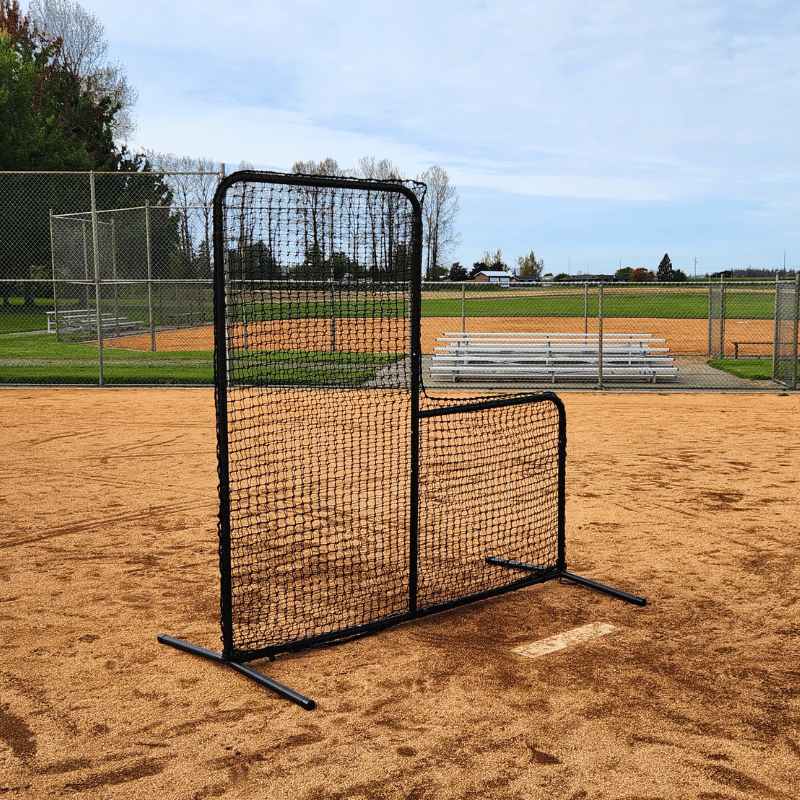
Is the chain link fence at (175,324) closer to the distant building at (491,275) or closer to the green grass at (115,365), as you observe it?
the green grass at (115,365)

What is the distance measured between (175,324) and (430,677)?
24396 mm

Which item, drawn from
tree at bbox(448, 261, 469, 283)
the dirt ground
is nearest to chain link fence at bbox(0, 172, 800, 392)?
the dirt ground

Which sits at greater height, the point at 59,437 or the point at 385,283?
the point at 385,283

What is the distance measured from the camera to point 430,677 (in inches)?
174

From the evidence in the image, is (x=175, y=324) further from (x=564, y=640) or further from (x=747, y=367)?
(x=564, y=640)

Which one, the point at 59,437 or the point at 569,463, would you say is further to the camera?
the point at 59,437

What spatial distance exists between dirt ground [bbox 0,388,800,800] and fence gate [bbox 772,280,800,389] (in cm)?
957

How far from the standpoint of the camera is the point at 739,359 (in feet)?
72.5

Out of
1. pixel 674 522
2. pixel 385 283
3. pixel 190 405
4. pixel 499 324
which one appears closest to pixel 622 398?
pixel 190 405

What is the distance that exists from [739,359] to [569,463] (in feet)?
47.1

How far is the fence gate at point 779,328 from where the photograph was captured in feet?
53.8

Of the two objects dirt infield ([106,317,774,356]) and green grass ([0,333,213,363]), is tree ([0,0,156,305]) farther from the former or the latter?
dirt infield ([106,317,774,356])

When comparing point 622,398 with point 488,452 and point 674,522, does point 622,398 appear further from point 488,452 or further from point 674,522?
point 674,522

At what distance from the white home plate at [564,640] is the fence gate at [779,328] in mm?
12912
